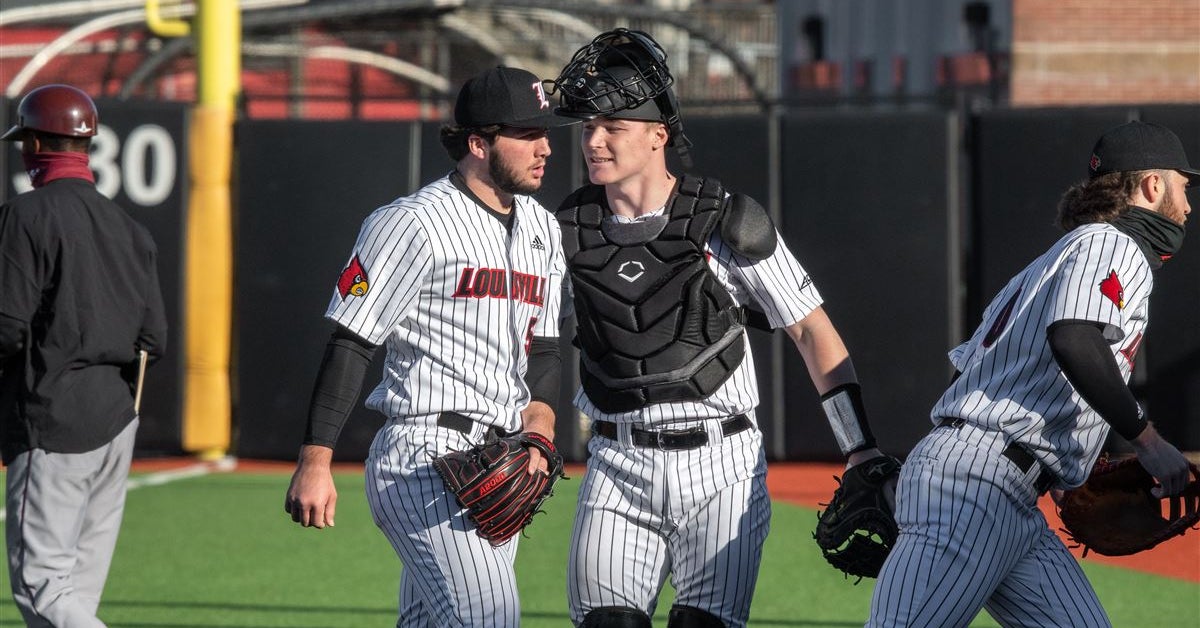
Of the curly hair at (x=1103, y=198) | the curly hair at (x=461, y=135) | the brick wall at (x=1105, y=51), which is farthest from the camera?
the brick wall at (x=1105, y=51)

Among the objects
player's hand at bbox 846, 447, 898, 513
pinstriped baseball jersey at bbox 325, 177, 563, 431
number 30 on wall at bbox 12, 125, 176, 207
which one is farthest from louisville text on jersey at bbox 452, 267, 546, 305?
number 30 on wall at bbox 12, 125, 176, 207

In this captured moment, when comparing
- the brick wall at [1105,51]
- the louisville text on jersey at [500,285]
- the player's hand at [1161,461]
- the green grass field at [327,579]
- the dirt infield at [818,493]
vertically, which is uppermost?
the brick wall at [1105,51]

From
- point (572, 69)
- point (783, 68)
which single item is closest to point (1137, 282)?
point (572, 69)

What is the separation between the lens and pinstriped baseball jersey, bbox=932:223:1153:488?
3658 millimetres

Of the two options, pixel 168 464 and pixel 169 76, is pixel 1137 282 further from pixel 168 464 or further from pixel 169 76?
pixel 169 76

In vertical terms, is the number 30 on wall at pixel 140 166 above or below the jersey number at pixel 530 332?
above

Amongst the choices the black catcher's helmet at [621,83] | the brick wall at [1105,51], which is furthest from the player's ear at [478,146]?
the brick wall at [1105,51]

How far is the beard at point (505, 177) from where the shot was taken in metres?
4.03

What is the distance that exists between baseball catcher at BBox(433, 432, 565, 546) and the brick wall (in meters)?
15.0

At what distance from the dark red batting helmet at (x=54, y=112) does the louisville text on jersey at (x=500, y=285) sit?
1596 millimetres

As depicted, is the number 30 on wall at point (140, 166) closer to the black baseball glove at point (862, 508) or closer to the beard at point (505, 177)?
the beard at point (505, 177)

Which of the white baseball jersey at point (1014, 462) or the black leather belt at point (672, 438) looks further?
the black leather belt at point (672, 438)

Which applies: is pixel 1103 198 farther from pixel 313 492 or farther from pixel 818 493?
pixel 818 493

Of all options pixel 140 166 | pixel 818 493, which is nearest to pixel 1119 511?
pixel 818 493
